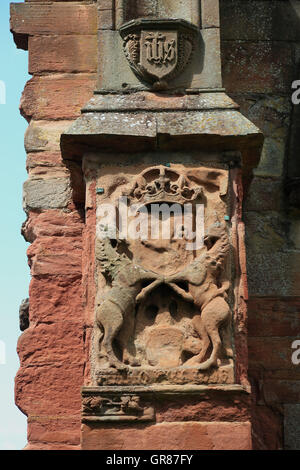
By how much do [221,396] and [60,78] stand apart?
3.00 metres

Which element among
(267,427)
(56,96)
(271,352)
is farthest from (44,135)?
(267,427)

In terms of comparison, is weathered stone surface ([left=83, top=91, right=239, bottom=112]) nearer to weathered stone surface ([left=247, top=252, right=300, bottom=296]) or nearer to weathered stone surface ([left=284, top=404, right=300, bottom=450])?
weathered stone surface ([left=247, top=252, right=300, bottom=296])

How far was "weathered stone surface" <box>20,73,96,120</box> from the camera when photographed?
744 centimetres

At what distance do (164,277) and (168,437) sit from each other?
904 mm

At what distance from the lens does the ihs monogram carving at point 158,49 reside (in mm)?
6230

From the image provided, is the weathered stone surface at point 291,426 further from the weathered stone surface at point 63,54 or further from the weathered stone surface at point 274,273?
the weathered stone surface at point 63,54

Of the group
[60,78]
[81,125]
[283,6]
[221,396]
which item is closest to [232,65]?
[283,6]

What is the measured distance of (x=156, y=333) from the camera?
5.73m

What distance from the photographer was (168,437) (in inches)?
218

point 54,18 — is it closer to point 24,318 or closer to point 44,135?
point 44,135

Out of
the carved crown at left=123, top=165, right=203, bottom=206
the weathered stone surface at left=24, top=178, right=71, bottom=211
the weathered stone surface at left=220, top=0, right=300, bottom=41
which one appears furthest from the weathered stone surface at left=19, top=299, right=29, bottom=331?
the weathered stone surface at left=220, top=0, right=300, bottom=41

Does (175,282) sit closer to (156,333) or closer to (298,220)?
(156,333)

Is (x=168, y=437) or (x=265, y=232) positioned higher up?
(x=265, y=232)

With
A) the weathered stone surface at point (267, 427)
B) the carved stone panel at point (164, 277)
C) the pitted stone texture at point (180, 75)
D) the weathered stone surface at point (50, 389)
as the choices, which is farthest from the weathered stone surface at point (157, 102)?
the weathered stone surface at point (267, 427)
